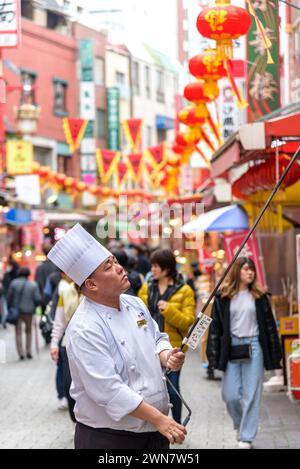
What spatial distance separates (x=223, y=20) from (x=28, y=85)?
37.4 m

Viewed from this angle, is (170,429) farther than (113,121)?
No

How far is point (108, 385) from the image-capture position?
543 cm

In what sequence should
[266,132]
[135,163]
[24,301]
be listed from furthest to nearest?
[135,163]
[24,301]
[266,132]

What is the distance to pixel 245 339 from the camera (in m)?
10.2

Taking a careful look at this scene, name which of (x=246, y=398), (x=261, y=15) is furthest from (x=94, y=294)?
(x=261, y=15)

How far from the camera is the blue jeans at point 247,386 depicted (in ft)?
33.4

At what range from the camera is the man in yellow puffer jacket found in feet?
33.2

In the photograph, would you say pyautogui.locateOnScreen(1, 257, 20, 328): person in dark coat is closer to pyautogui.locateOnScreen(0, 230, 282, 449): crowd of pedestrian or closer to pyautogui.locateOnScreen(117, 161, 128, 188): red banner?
pyautogui.locateOnScreen(117, 161, 128, 188): red banner

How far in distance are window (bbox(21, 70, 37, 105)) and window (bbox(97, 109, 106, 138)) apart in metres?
4.71

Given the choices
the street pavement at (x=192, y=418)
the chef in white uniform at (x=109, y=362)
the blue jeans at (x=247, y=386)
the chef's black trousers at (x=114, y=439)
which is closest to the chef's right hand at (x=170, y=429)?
the chef in white uniform at (x=109, y=362)

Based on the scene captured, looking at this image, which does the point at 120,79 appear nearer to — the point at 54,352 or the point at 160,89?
the point at 160,89

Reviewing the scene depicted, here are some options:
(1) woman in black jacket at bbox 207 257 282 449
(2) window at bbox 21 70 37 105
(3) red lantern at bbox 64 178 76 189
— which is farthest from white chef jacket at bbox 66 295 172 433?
(2) window at bbox 21 70 37 105

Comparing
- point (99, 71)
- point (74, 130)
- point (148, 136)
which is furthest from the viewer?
point (148, 136)

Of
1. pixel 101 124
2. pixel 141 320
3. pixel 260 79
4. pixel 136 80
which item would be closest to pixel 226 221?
pixel 260 79
